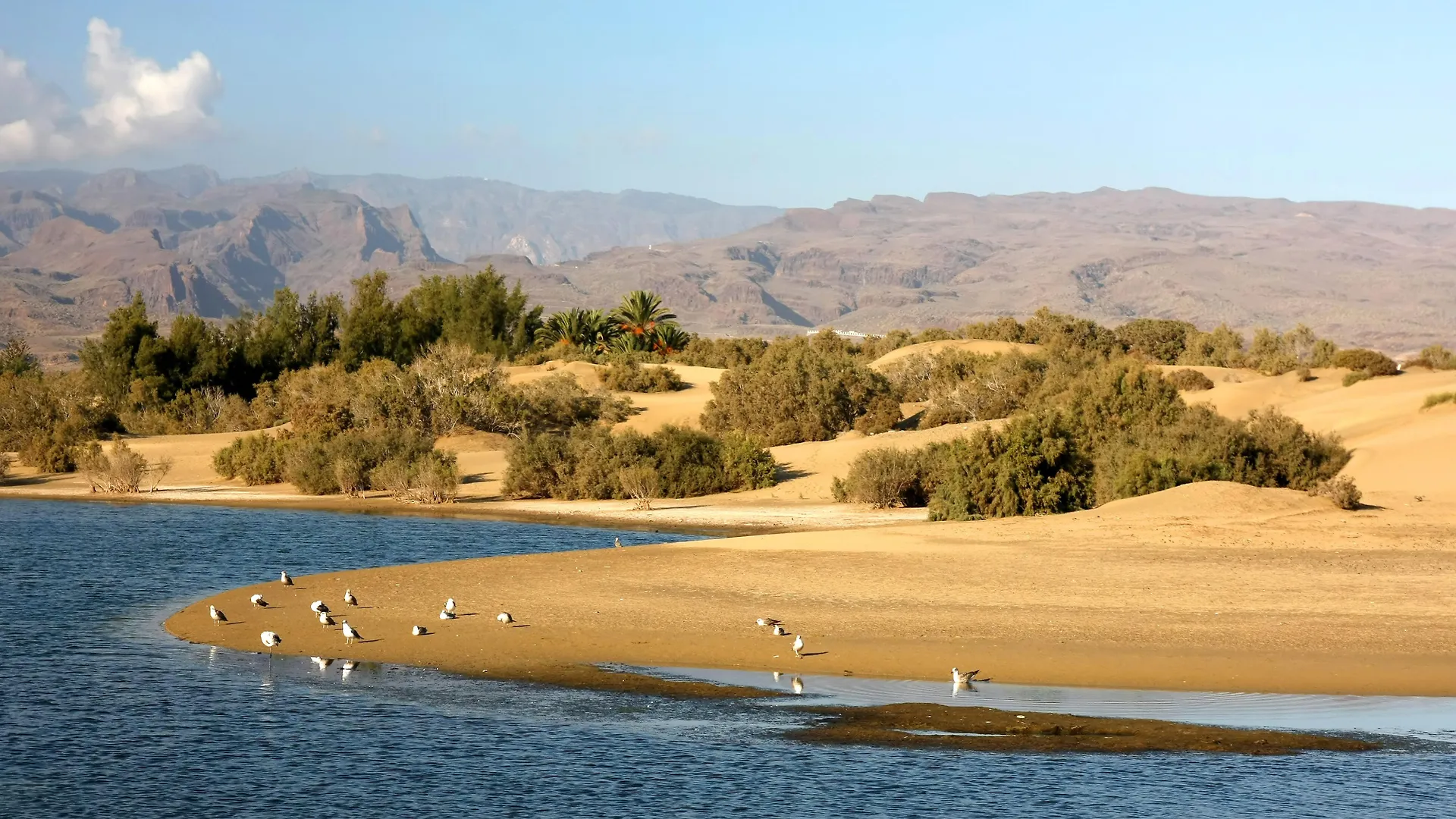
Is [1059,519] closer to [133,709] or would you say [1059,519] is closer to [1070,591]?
[1070,591]

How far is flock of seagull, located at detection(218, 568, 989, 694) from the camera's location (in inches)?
610

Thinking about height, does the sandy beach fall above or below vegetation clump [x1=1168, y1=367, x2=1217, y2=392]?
below

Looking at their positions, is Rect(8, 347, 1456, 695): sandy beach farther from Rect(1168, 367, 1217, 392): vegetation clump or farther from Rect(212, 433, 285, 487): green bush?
Rect(1168, 367, 1217, 392): vegetation clump

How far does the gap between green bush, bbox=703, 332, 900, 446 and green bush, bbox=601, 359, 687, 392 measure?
5988 mm

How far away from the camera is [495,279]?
71688 millimetres

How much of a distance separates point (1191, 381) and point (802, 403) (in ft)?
46.7

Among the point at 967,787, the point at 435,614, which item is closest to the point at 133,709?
the point at 435,614

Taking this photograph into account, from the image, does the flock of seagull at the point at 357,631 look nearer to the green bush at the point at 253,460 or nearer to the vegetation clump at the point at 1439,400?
the green bush at the point at 253,460

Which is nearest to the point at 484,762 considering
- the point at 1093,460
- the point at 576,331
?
the point at 1093,460

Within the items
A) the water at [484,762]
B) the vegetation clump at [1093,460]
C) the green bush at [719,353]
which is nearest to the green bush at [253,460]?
the vegetation clump at [1093,460]

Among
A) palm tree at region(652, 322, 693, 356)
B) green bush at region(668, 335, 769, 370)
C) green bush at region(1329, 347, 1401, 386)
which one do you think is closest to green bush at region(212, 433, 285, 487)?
green bush at region(668, 335, 769, 370)

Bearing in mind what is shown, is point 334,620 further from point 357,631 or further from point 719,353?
point 719,353

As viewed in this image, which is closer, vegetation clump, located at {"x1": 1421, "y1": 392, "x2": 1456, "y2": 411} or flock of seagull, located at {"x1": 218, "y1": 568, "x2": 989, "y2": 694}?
flock of seagull, located at {"x1": 218, "y1": 568, "x2": 989, "y2": 694}

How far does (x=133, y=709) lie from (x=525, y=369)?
146ft
